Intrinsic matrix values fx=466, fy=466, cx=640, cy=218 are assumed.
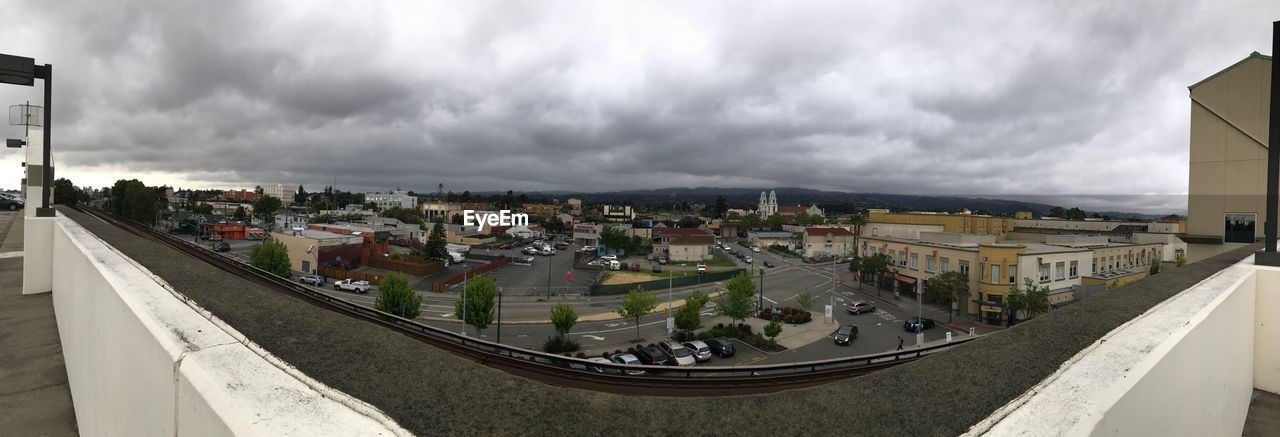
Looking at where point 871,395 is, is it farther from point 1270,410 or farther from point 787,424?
point 1270,410

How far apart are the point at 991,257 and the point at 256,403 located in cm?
2520

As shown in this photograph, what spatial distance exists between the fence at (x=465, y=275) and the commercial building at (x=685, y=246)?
13.5 m

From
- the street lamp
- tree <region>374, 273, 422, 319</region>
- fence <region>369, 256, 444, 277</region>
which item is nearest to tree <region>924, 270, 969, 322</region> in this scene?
tree <region>374, 273, 422, 319</region>

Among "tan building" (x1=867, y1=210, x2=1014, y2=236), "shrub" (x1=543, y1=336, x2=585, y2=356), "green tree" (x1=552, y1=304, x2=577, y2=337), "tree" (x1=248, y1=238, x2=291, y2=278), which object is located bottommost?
"shrub" (x1=543, y1=336, x2=585, y2=356)

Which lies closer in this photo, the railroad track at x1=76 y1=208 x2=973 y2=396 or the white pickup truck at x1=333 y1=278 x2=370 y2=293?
the railroad track at x1=76 y1=208 x2=973 y2=396

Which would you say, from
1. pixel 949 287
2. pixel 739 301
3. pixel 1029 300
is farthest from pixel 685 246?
pixel 1029 300

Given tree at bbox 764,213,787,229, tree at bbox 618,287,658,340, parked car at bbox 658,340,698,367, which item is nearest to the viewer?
parked car at bbox 658,340,698,367

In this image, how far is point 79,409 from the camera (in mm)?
2855

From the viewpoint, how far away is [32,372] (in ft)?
11.9

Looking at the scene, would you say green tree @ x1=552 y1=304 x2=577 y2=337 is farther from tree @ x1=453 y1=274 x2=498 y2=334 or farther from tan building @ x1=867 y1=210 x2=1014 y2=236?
tan building @ x1=867 y1=210 x2=1014 y2=236

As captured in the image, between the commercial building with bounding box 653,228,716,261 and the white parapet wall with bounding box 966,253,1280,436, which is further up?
the white parapet wall with bounding box 966,253,1280,436

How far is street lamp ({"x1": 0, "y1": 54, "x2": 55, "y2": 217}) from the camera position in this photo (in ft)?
23.6

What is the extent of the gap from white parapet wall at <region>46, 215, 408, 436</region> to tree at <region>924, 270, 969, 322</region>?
78.1 feet

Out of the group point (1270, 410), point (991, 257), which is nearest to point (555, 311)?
point (1270, 410)
